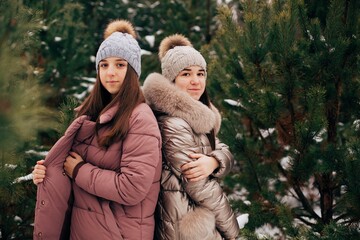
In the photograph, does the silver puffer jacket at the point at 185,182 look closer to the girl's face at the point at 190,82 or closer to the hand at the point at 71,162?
the girl's face at the point at 190,82

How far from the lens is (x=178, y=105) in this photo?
7.61 ft

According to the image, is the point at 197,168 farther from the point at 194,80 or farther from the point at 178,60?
the point at 178,60

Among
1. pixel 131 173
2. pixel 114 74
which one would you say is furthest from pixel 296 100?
pixel 131 173

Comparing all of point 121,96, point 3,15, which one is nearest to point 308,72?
point 121,96

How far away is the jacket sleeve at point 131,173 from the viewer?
1942mm

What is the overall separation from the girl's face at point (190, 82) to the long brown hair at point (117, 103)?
0.37 metres

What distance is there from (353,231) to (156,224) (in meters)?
1.30

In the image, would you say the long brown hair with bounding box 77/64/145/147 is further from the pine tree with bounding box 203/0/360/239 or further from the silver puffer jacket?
the pine tree with bounding box 203/0/360/239

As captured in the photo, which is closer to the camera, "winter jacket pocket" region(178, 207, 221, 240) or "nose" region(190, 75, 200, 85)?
"winter jacket pocket" region(178, 207, 221, 240)

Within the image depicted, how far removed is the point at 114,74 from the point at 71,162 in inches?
21.8

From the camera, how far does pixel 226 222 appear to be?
235cm

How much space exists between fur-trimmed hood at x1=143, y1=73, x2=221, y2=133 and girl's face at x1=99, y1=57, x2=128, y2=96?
0.80 ft

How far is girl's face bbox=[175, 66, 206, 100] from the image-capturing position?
2547 mm

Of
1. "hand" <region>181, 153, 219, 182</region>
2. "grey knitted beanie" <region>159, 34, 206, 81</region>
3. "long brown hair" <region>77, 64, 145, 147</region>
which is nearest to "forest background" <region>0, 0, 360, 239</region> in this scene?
"long brown hair" <region>77, 64, 145, 147</region>
